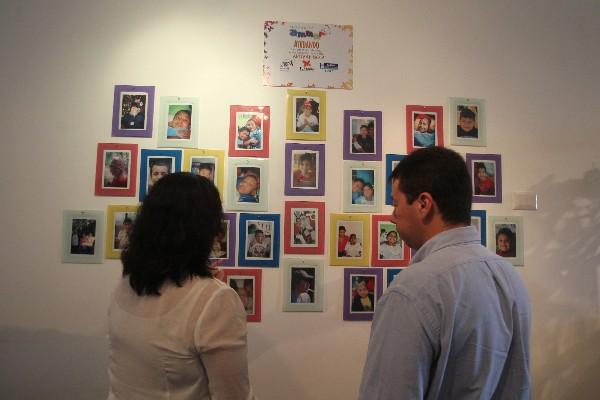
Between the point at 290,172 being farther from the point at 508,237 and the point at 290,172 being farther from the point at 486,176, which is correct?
the point at 508,237

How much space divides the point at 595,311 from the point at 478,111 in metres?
1.10

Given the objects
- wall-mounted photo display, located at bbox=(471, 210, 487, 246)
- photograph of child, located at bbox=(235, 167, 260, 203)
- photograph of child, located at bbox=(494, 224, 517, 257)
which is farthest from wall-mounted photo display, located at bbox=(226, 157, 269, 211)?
photograph of child, located at bbox=(494, 224, 517, 257)

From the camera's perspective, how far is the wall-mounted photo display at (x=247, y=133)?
1.67 meters

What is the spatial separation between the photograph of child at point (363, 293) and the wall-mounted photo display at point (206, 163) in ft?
2.38

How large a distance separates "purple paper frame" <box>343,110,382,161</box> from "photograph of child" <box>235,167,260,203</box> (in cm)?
43

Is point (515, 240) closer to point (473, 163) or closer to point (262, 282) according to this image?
point (473, 163)

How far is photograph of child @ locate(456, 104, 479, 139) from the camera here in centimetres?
175

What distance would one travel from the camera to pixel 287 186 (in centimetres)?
167

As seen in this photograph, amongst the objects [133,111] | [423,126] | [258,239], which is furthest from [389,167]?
[133,111]

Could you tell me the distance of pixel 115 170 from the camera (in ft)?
5.41

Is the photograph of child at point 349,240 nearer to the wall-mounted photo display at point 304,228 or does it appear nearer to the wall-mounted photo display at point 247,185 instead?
the wall-mounted photo display at point 304,228

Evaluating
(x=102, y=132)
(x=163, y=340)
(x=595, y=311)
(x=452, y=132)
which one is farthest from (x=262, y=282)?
(x=595, y=311)

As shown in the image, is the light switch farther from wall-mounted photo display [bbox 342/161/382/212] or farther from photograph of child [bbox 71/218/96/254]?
photograph of child [bbox 71/218/96/254]

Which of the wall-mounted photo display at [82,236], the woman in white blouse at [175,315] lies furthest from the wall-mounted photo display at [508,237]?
the wall-mounted photo display at [82,236]
